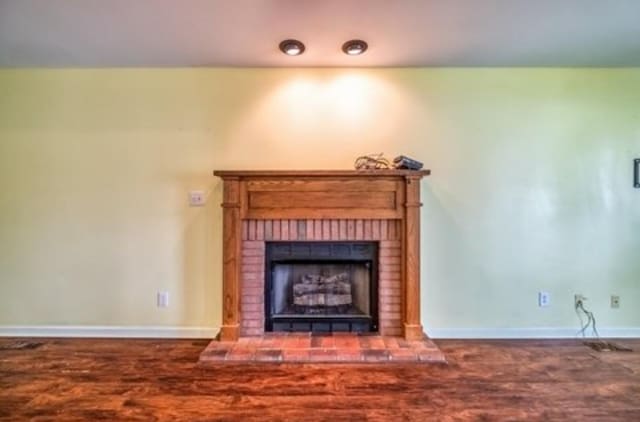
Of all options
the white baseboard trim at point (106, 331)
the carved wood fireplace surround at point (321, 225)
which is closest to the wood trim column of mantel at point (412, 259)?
Result: the carved wood fireplace surround at point (321, 225)

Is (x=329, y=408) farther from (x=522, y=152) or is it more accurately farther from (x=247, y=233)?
(x=522, y=152)

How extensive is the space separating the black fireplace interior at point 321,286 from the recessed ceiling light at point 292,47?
56.0 inches

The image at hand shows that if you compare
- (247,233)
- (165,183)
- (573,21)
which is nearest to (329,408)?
(247,233)

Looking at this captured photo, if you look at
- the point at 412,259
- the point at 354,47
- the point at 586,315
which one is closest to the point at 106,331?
the point at 412,259

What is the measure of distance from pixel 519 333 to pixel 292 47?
282 cm

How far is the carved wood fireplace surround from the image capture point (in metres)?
2.89

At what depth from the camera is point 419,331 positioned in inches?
115

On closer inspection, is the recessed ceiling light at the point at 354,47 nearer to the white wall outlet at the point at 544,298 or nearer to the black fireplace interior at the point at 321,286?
the black fireplace interior at the point at 321,286

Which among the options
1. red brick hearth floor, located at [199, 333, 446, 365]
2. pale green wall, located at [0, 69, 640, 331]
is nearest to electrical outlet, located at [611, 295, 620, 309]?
pale green wall, located at [0, 69, 640, 331]

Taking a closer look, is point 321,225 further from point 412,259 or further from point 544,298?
point 544,298

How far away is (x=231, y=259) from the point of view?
2.90 metres

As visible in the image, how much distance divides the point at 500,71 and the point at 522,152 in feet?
2.23

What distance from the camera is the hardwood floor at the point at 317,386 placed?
1984 millimetres

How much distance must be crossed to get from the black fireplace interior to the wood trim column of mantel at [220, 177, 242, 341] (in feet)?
0.81
